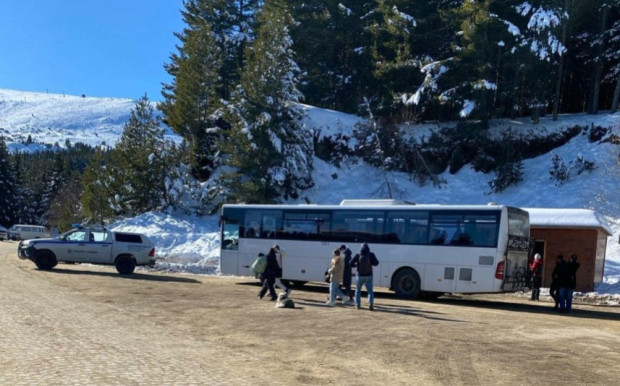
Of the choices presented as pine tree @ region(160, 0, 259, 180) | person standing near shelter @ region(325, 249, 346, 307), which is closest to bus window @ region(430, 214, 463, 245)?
person standing near shelter @ region(325, 249, 346, 307)

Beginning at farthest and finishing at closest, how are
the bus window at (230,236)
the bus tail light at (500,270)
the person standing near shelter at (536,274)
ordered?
the bus window at (230,236)
the person standing near shelter at (536,274)
the bus tail light at (500,270)

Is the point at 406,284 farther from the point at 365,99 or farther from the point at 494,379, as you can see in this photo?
the point at 365,99

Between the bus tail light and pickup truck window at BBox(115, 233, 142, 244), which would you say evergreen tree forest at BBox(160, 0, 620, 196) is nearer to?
pickup truck window at BBox(115, 233, 142, 244)

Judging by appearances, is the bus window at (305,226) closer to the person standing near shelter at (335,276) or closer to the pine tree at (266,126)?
the person standing near shelter at (335,276)

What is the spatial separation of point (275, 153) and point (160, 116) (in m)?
12.1

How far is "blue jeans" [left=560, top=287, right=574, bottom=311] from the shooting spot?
58.5 feet

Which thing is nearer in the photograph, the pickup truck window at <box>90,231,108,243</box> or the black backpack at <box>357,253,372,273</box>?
the black backpack at <box>357,253,372,273</box>

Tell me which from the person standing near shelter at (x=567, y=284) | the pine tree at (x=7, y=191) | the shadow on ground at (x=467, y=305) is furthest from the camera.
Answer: the pine tree at (x=7, y=191)

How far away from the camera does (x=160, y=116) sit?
146 feet

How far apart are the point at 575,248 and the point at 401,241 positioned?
30.3 feet

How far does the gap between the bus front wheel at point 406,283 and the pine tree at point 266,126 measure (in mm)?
17765

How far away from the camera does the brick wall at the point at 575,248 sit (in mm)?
23828

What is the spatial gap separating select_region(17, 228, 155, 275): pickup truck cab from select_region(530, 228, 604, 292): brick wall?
56.9 ft

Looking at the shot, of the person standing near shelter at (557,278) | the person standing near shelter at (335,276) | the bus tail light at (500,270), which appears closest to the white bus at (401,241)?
the bus tail light at (500,270)
